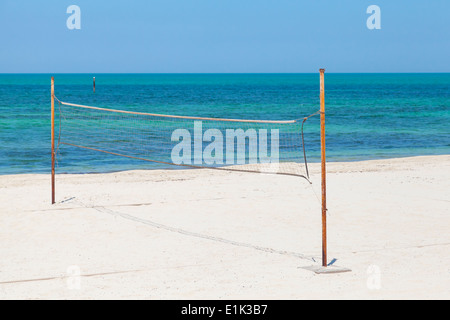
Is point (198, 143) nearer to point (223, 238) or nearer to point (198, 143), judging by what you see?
point (198, 143)

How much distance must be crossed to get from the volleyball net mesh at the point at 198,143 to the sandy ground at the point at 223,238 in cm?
325

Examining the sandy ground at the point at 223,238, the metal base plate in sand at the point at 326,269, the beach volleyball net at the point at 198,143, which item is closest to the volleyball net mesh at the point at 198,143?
the beach volleyball net at the point at 198,143

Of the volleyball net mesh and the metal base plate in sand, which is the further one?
the volleyball net mesh

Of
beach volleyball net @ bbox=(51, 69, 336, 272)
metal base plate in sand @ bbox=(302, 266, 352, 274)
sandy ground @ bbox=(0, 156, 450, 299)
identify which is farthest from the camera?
beach volleyball net @ bbox=(51, 69, 336, 272)

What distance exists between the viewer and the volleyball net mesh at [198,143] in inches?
792

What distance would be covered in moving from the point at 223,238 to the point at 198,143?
16.5m

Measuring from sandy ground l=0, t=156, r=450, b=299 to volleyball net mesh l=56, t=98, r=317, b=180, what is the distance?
128 inches

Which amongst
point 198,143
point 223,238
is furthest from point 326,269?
point 198,143

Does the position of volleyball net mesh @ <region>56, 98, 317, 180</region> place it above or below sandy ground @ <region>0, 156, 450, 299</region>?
above

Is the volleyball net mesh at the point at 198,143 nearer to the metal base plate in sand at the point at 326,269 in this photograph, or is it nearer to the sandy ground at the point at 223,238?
the sandy ground at the point at 223,238

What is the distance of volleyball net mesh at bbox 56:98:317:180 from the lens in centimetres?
2011

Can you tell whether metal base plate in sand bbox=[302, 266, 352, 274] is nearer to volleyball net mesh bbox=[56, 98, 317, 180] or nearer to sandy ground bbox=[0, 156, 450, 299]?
sandy ground bbox=[0, 156, 450, 299]

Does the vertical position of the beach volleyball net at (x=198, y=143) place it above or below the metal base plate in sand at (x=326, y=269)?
above

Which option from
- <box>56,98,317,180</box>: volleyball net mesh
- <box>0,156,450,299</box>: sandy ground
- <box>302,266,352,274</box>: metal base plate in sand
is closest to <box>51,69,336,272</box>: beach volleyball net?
<box>56,98,317,180</box>: volleyball net mesh
